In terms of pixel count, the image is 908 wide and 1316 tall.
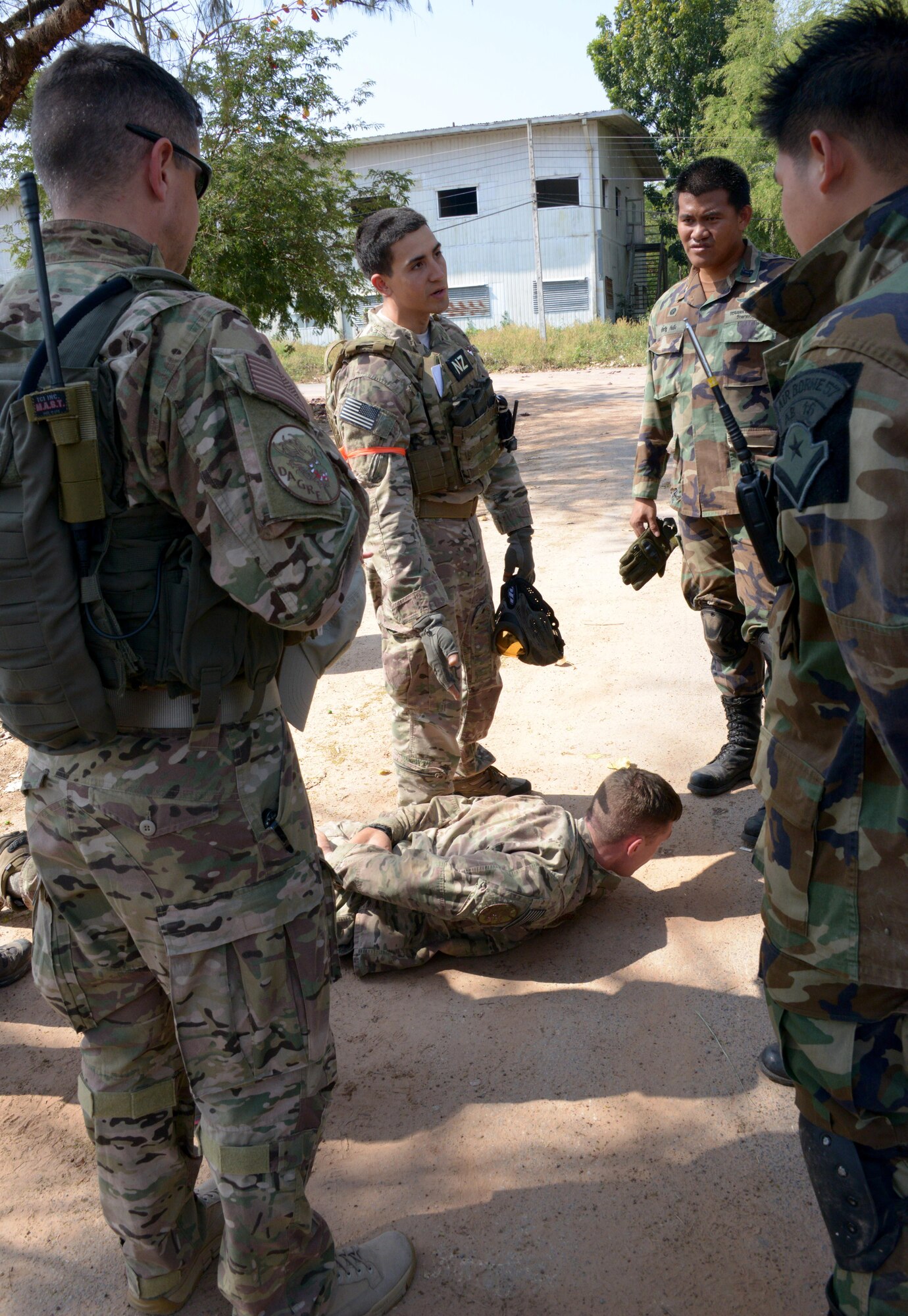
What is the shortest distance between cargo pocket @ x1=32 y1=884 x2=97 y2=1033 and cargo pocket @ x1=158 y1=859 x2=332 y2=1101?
8.6 inches

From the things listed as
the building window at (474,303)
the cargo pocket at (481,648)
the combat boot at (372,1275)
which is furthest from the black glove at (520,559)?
the building window at (474,303)

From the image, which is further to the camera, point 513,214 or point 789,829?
point 513,214

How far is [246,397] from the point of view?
1.53m

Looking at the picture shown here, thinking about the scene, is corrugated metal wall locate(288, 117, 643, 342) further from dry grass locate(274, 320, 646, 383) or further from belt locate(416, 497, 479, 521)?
belt locate(416, 497, 479, 521)

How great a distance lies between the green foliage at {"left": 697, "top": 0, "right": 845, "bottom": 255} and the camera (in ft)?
72.3

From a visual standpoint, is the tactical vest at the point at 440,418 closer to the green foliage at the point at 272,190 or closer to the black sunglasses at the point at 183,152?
the black sunglasses at the point at 183,152

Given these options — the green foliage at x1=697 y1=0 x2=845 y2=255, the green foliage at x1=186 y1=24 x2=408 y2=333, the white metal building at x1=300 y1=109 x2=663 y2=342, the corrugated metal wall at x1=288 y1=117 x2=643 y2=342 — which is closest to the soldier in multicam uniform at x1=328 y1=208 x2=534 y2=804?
the green foliage at x1=186 y1=24 x2=408 y2=333

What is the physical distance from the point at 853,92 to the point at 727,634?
2.78m

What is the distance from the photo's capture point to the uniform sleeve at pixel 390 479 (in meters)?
3.42

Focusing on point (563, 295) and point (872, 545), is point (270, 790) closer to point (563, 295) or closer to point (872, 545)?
point (872, 545)

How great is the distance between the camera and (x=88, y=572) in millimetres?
1552

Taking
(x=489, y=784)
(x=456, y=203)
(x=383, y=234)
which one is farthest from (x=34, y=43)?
(x=456, y=203)

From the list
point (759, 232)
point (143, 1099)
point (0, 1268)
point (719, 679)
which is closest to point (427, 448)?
point (719, 679)

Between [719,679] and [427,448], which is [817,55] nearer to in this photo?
[427,448]
